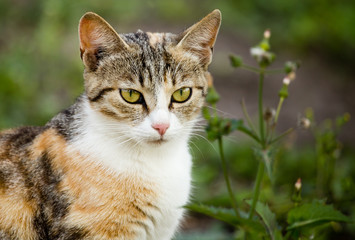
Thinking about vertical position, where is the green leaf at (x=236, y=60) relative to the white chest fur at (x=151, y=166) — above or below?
above

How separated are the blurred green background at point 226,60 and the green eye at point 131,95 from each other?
4.14ft

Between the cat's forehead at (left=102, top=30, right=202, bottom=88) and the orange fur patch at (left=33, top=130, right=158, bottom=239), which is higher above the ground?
the cat's forehead at (left=102, top=30, right=202, bottom=88)

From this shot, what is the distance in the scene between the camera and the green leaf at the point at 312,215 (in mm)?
2607

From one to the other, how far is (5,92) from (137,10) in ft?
10.5

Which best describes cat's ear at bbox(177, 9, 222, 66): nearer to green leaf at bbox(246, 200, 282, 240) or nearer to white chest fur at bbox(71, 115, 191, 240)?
white chest fur at bbox(71, 115, 191, 240)

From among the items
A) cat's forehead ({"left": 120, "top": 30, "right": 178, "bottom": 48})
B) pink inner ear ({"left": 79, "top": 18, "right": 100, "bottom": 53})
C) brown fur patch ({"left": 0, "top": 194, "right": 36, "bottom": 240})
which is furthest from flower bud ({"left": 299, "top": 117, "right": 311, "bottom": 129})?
brown fur patch ({"left": 0, "top": 194, "right": 36, "bottom": 240})

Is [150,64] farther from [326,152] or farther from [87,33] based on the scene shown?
[326,152]

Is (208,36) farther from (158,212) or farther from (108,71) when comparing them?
(158,212)

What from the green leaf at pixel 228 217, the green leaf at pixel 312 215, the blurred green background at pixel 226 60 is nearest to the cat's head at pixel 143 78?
the green leaf at pixel 228 217

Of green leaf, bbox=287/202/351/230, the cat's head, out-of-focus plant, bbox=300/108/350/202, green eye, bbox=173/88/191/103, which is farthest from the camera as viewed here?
out-of-focus plant, bbox=300/108/350/202

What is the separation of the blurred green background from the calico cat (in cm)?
97

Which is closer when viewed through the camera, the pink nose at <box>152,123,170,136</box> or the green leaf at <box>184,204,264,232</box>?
the green leaf at <box>184,204,264,232</box>

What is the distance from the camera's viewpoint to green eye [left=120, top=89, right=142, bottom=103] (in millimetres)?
2789

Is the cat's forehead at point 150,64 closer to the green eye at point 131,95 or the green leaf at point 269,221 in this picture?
the green eye at point 131,95
